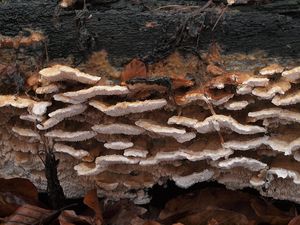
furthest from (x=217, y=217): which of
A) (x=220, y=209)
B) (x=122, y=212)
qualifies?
(x=122, y=212)

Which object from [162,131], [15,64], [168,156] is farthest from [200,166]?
[15,64]

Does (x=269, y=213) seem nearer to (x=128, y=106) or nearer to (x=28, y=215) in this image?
(x=128, y=106)

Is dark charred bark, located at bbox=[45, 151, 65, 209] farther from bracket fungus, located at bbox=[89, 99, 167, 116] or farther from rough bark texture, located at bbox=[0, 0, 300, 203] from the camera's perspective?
bracket fungus, located at bbox=[89, 99, 167, 116]

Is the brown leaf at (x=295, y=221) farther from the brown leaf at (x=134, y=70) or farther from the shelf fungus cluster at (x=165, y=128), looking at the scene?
the brown leaf at (x=134, y=70)

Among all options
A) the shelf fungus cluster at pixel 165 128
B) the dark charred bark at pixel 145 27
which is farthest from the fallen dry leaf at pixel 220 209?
the dark charred bark at pixel 145 27

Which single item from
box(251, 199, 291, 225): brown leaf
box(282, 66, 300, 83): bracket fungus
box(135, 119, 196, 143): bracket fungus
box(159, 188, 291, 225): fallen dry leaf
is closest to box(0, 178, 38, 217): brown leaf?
box(159, 188, 291, 225): fallen dry leaf

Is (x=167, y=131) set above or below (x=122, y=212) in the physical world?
above
